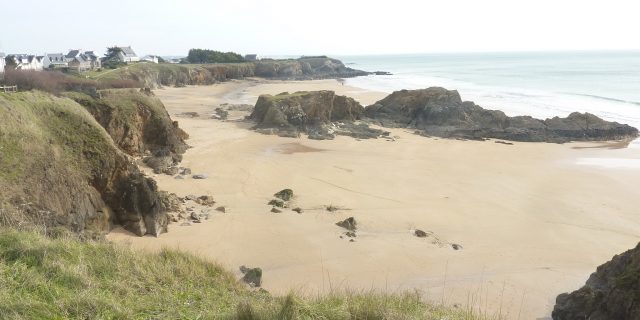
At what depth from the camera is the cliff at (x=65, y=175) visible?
9.43 m

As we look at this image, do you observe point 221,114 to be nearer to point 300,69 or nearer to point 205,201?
point 205,201

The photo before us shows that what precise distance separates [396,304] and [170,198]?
9.86 meters

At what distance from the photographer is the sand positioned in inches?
399

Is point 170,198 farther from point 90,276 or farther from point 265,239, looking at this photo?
point 90,276

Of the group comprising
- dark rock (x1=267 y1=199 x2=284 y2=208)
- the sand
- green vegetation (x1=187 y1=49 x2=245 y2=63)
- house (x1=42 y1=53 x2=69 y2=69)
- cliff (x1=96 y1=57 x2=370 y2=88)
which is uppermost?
green vegetation (x1=187 y1=49 x2=245 y2=63)

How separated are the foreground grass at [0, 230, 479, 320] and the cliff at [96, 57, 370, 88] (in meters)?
33.1

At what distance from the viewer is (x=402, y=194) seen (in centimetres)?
1677

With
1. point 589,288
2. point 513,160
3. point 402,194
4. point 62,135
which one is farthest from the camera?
point 513,160

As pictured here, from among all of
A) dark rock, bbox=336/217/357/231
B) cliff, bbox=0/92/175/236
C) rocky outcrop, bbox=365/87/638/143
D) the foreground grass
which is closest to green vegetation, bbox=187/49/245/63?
rocky outcrop, bbox=365/87/638/143

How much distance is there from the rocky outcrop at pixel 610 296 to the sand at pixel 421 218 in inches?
39.6

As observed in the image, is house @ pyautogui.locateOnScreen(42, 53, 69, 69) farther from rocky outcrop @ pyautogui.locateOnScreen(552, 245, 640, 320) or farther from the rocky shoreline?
rocky outcrop @ pyautogui.locateOnScreen(552, 245, 640, 320)

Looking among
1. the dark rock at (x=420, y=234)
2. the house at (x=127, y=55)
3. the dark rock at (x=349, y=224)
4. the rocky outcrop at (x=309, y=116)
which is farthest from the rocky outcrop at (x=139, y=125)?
the house at (x=127, y=55)

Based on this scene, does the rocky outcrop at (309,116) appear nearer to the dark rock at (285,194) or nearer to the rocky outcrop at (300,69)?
the dark rock at (285,194)

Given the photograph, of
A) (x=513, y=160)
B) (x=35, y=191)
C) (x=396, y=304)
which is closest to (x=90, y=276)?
(x=396, y=304)
